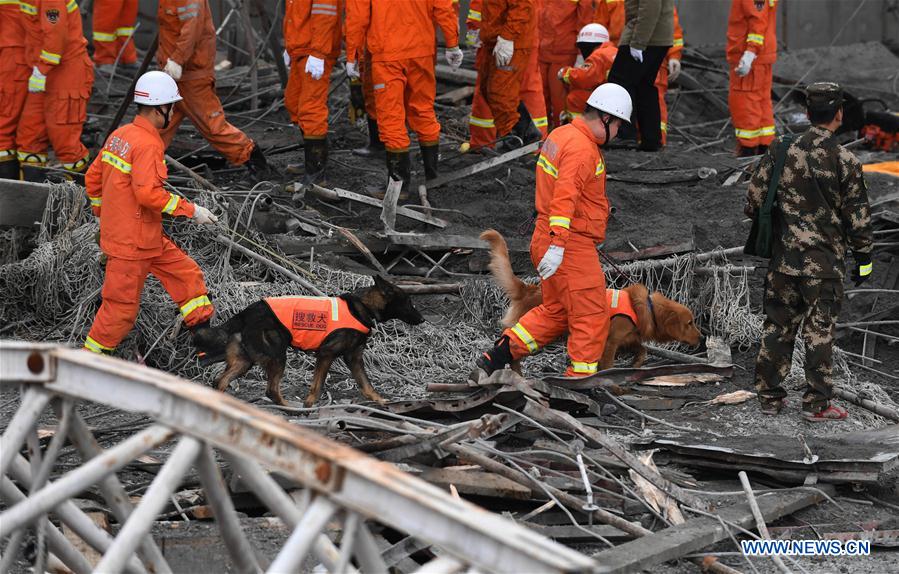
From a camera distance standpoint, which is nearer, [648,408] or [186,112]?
[648,408]

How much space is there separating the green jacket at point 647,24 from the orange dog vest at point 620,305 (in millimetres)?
4257

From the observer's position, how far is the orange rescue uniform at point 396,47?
947cm

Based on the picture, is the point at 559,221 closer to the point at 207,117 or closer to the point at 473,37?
the point at 207,117

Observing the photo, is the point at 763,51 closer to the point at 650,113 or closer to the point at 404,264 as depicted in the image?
the point at 650,113

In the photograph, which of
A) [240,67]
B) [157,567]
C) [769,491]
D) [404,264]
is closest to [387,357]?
[404,264]

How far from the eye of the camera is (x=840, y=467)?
6023mm

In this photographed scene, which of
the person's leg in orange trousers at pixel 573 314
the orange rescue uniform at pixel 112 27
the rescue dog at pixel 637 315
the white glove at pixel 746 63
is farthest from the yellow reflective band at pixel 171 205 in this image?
the white glove at pixel 746 63

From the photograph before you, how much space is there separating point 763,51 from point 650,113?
1.26 metres

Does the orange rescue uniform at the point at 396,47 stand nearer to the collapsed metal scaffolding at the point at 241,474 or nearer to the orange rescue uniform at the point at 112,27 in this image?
the orange rescue uniform at the point at 112,27

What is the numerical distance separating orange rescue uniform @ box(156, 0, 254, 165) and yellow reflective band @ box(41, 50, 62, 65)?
890mm

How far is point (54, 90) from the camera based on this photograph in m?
9.37

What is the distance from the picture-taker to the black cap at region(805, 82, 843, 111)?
677cm

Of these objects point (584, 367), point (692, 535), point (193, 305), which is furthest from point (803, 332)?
point (193, 305)

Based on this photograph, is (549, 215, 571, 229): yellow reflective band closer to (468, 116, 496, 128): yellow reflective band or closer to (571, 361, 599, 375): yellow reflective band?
(571, 361, 599, 375): yellow reflective band
